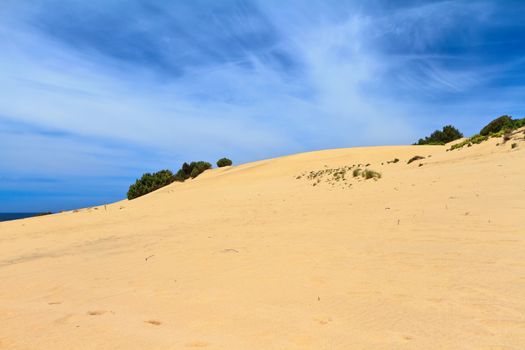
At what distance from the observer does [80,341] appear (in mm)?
2861

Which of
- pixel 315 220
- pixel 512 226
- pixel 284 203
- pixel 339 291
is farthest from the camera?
pixel 284 203

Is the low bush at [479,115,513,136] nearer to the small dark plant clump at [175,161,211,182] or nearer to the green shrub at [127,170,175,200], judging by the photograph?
the small dark plant clump at [175,161,211,182]

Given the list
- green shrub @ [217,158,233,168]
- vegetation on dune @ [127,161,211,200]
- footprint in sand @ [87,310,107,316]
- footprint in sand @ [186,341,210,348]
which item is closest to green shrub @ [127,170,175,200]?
vegetation on dune @ [127,161,211,200]

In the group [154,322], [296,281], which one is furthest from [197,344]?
[296,281]

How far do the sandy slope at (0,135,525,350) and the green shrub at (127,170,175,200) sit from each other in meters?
26.3

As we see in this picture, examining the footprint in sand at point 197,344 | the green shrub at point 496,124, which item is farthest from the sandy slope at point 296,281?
the green shrub at point 496,124

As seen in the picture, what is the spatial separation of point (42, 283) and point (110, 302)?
1.64 metres

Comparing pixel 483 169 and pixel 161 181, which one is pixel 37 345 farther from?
pixel 161 181

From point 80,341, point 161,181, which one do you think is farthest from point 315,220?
point 161,181

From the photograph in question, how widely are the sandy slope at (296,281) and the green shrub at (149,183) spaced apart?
2634 centimetres

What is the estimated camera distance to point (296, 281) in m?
4.08

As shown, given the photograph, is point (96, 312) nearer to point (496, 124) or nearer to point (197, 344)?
point (197, 344)

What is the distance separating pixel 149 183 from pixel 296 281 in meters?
33.4

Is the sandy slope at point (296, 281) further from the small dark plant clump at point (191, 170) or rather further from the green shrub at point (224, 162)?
the green shrub at point (224, 162)
